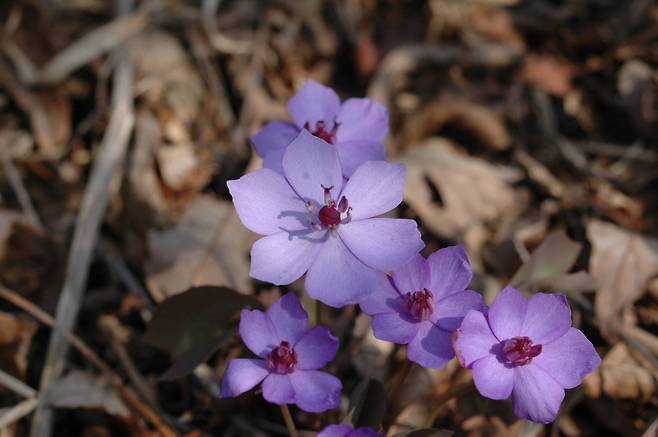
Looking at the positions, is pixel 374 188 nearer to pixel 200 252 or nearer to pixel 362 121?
pixel 362 121

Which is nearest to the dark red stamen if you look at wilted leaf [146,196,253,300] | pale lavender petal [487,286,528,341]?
pale lavender petal [487,286,528,341]

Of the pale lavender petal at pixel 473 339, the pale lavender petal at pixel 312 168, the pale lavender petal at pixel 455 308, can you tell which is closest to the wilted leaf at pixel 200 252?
the pale lavender petal at pixel 312 168

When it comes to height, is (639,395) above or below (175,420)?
below

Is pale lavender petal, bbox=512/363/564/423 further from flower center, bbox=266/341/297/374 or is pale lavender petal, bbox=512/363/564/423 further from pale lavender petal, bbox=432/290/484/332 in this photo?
flower center, bbox=266/341/297/374

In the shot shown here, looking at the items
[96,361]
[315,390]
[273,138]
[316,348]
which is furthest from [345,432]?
[96,361]

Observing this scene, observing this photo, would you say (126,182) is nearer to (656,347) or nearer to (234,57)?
(234,57)

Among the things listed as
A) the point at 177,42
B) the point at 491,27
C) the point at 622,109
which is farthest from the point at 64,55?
the point at 622,109
